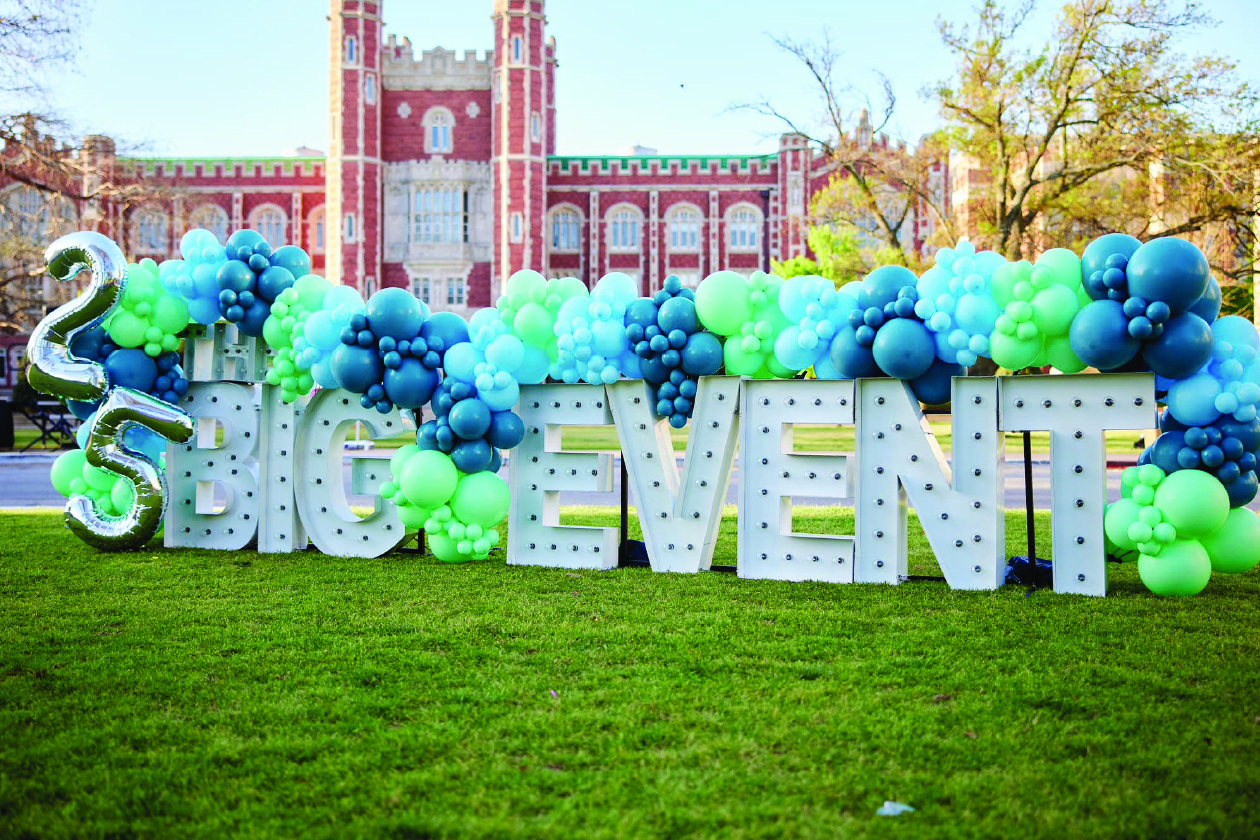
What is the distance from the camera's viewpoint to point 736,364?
6320mm

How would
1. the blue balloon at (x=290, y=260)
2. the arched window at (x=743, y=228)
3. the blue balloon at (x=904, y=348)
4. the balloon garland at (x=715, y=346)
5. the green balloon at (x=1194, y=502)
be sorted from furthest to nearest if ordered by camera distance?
the arched window at (x=743, y=228) → the blue balloon at (x=290, y=260) → the blue balloon at (x=904, y=348) → the balloon garland at (x=715, y=346) → the green balloon at (x=1194, y=502)

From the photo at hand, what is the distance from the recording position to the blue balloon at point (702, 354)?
6305 mm

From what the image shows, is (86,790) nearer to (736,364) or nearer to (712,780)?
(712,780)

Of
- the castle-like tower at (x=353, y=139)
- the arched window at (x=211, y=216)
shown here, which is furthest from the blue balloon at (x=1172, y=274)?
the arched window at (x=211, y=216)

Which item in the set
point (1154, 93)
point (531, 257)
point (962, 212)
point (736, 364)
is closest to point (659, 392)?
point (736, 364)

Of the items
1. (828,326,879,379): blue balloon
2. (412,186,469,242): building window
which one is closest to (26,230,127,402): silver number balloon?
(828,326,879,379): blue balloon

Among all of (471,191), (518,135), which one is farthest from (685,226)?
(471,191)

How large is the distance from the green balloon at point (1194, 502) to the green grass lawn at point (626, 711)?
43cm

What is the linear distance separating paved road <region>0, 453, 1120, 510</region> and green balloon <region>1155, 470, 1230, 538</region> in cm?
440

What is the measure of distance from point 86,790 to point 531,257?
37.3 meters

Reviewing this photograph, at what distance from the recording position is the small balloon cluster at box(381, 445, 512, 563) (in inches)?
250

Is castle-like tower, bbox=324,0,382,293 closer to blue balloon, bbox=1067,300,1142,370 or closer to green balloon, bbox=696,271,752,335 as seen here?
green balloon, bbox=696,271,752,335

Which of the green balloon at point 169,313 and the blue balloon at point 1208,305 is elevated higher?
the green balloon at point 169,313

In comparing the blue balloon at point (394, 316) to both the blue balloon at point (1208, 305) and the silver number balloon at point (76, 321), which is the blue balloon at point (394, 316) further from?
the blue balloon at point (1208, 305)
